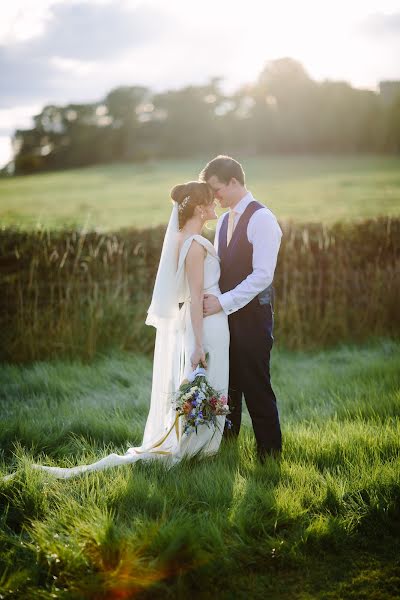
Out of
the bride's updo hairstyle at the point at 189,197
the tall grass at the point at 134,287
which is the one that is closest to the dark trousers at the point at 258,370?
the bride's updo hairstyle at the point at 189,197

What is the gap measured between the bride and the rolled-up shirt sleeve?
195 millimetres

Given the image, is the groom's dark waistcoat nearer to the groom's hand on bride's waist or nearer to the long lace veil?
the groom's hand on bride's waist

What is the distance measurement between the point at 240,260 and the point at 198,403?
1.10m

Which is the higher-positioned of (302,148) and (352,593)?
(302,148)

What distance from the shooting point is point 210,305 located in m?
3.81

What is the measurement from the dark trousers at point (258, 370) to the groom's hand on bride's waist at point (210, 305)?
0.23 metres

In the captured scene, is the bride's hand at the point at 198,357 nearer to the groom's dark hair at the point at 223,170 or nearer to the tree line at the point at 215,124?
the groom's dark hair at the point at 223,170

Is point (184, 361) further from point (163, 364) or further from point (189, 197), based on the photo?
point (189, 197)

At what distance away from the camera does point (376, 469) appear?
11.5 ft

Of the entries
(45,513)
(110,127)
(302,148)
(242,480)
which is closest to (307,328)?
(242,480)

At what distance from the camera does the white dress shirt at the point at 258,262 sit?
368 centimetres

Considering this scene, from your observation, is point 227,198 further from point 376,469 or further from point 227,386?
point 376,469

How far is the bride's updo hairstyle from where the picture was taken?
3.74 meters

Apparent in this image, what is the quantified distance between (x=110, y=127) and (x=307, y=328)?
36.0m
